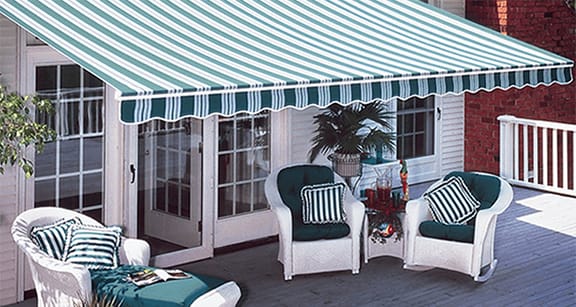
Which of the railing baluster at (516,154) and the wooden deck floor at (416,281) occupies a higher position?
the railing baluster at (516,154)

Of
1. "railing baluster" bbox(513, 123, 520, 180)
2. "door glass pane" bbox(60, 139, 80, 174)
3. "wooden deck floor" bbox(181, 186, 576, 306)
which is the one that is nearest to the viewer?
"wooden deck floor" bbox(181, 186, 576, 306)

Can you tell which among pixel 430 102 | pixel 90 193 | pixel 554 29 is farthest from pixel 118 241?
pixel 554 29

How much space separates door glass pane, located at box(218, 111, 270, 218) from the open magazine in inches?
118

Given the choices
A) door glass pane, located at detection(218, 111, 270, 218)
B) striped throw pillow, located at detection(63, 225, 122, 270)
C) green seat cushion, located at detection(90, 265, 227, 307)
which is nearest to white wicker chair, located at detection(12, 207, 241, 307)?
green seat cushion, located at detection(90, 265, 227, 307)

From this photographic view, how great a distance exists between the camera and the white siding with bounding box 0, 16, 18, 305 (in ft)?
27.2

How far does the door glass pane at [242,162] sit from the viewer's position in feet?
34.2

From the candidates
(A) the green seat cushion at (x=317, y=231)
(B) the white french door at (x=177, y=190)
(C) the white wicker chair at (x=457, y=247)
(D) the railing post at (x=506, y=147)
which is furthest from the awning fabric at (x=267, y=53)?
(D) the railing post at (x=506, y=147)

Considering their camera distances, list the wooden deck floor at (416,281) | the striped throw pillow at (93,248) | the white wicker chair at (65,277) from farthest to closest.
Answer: the wooden deck floor at (416,281) < the striped throw pillow at (93,248) < the white wicker chair at (65,277)

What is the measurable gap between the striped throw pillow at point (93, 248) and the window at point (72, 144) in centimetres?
132

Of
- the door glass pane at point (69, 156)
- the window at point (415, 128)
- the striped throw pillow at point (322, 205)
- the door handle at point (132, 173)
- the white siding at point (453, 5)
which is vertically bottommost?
the striped throw pillow at point (322, 205)

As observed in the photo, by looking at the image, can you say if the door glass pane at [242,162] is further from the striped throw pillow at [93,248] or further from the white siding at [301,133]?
the striped throw pillow at [93,248]

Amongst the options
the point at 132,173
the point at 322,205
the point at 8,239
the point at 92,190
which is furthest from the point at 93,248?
the point at 322,205

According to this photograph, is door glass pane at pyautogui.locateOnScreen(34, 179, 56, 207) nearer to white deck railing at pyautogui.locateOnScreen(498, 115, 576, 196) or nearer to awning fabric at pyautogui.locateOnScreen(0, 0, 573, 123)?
awning fabric at pyautogui.locateOnScreen(0, 0, 573, 123)

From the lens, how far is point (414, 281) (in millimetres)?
9266
